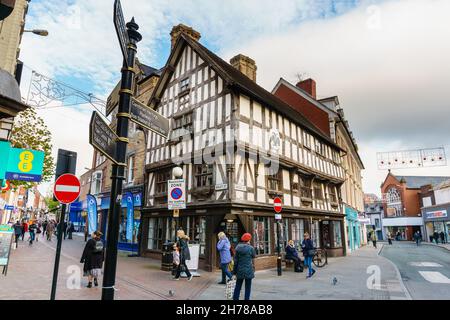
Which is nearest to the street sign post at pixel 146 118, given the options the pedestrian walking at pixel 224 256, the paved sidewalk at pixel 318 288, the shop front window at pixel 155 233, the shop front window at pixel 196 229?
the paved sidewalk at pixel 318 288

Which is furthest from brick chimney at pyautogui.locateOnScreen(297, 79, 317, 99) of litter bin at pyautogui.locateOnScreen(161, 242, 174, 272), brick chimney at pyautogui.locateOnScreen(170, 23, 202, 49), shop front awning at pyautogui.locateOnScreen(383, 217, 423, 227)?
shop front awning at pyautogui.locateOnScreen(383, 217, 423, 227)

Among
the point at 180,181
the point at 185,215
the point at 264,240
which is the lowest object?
the point at 264,240

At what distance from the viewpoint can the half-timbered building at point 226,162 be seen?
1168 centimetres

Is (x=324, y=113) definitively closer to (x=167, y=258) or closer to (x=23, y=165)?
(x=167, y=258)

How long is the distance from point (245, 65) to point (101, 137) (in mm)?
17489

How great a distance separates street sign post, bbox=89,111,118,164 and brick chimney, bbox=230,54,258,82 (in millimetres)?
16768

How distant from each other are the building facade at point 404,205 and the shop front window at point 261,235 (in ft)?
135

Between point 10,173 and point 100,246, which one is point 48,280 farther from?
point 10,173

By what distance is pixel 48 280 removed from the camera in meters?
8.25

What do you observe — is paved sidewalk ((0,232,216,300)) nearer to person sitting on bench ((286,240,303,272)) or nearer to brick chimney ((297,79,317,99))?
person sitting on bench ((286,240,303,272))

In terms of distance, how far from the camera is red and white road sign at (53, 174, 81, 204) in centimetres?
523
